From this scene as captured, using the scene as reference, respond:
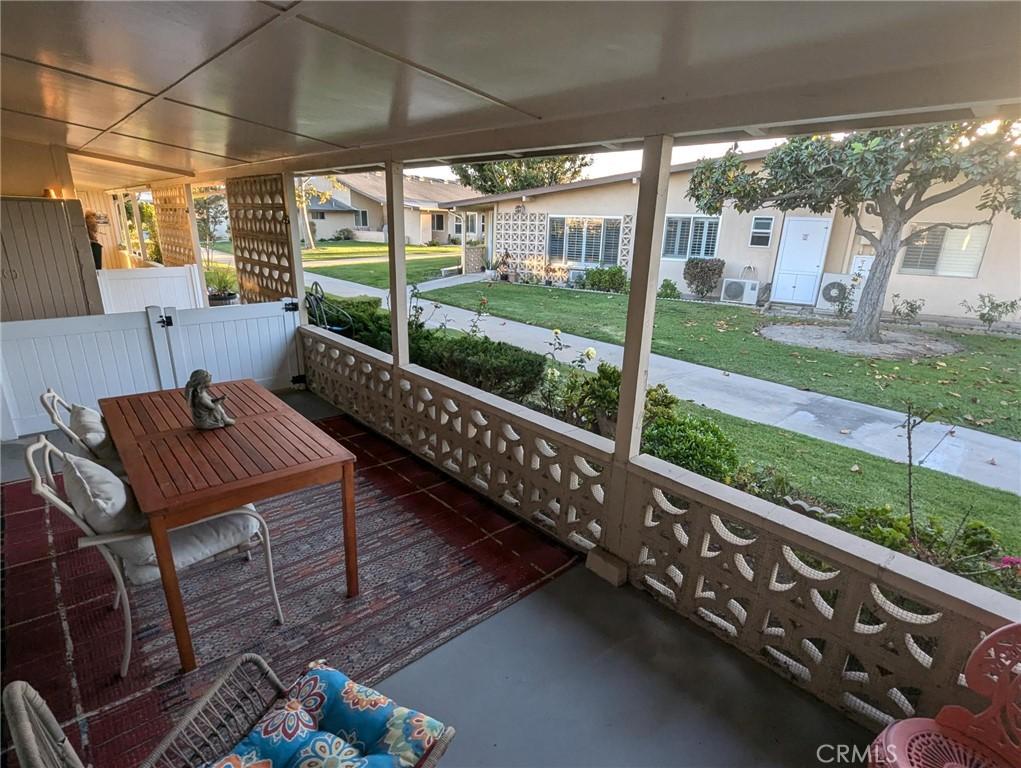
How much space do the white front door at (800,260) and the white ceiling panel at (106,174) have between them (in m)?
9.33

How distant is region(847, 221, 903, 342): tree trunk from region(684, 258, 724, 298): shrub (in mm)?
4530

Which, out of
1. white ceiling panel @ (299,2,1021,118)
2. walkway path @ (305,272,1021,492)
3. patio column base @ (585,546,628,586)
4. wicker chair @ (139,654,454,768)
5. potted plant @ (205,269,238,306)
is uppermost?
white ceiling panel @ (299,2,1021,118)

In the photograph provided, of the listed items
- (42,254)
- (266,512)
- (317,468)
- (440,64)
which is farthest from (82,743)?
(42,254)

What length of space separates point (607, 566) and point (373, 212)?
99.5 feet

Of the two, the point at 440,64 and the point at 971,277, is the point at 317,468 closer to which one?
the point at 440,64

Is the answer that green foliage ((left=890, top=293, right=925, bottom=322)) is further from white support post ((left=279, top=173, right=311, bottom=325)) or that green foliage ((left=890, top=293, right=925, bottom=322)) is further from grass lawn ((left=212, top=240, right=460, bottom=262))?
grass lawn ((left=212, top=240, right=460, bottom=262))

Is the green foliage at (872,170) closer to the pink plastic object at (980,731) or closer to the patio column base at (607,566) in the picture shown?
the pink plastic object at (980,731)

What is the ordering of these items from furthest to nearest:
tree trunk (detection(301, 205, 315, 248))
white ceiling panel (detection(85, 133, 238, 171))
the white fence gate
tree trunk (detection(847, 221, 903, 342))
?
1. tree trunk (detection(301, 205, 315, 248))
2. white ceiling panel (detection(85, 133, 238, 171))
3. the white fence gate
4. tree trunk (detection(847, 221, 903, 342))

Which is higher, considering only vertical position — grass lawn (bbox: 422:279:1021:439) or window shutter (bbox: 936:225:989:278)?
window shutter (bbox: 936:225:989:278)

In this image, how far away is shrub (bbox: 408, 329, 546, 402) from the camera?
409 cm

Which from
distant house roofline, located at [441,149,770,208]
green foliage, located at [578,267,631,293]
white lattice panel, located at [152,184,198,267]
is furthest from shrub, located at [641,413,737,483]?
green foliage, located at [578,267,631,293]

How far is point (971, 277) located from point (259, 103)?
5.20 m

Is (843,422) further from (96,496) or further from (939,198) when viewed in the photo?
(96,496)

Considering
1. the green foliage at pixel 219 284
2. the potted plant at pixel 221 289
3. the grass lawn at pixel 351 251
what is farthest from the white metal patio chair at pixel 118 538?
the grass lawn at pixel 351 251
